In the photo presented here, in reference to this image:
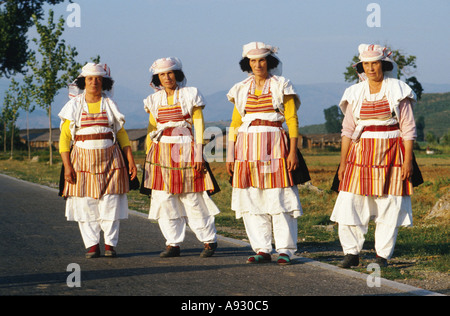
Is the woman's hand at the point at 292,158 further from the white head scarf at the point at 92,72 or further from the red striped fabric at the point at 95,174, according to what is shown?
the white head scarf at the point at 92,72

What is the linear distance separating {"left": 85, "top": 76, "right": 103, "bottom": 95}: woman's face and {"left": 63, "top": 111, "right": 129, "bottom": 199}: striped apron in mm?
278

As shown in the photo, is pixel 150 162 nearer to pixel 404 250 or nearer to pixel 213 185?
pixel 213 185

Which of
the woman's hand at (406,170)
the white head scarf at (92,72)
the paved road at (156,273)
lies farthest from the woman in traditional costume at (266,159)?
Result: the white head scarf at (92,72)

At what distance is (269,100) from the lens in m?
7.82

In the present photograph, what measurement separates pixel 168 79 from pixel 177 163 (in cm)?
98

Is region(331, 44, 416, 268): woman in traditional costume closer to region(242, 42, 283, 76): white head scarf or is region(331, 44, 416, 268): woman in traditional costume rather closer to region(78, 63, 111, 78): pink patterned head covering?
region(242, 42, 283, 76): white head scarf

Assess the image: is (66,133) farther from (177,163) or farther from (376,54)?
(376,54)

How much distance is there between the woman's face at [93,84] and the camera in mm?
8375

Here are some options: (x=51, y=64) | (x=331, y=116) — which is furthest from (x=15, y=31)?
(x=331, y=116)

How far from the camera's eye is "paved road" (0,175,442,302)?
6133 millimetres

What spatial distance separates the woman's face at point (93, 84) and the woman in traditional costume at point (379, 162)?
2.97 m

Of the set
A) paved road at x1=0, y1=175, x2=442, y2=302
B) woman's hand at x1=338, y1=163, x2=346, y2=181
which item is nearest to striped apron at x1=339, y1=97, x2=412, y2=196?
woman's hand at x1=338, y1=163, x2=346, y2=181

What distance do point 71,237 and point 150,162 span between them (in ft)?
6.92
